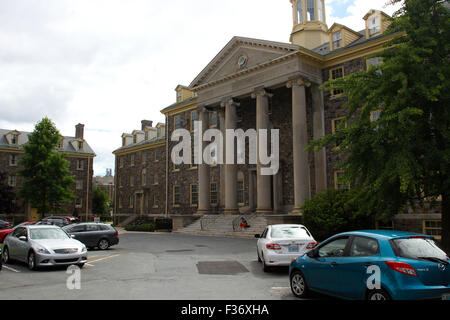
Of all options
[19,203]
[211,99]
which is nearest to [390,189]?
[211,99]

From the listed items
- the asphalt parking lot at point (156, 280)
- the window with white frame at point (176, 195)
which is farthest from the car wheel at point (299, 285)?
the window with white frame at point (176, 195)

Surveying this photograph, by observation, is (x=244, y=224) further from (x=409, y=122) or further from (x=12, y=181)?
(x=12, y=181)

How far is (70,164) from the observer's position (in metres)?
62.8

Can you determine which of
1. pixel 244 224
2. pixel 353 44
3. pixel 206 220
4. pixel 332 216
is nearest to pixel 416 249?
pixel 332 216

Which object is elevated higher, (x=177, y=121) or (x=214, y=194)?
(x=177, y=121)

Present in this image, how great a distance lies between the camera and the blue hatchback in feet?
22.1

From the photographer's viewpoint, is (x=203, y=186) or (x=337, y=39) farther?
(x=203, y=186)

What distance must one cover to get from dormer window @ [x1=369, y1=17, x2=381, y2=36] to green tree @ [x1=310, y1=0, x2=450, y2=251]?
14293mm

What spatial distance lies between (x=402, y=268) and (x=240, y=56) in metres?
29.6

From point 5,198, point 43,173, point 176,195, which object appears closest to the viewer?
point 176,195

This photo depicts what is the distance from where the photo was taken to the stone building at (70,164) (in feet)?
189

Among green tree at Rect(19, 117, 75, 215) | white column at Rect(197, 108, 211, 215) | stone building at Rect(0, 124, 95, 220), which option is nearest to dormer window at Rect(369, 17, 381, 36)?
white column at Rect(197, 108, 211, 215)

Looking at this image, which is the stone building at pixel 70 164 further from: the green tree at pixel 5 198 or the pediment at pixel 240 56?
the pediment at pixel 240 56

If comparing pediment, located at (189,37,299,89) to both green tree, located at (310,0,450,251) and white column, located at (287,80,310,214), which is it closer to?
white column, located at (287,80,310,214)
